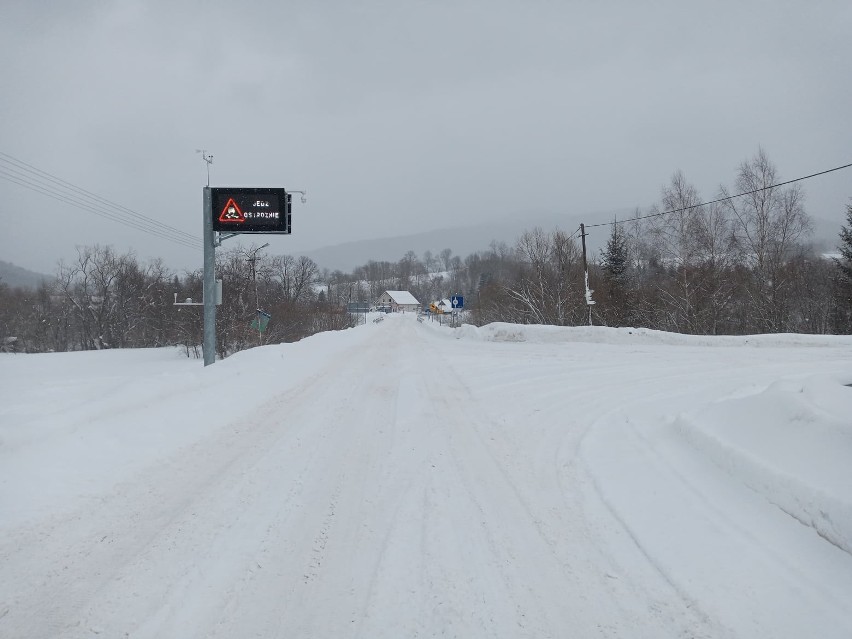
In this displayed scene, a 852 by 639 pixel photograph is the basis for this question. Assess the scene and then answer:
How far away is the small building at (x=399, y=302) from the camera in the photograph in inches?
6407

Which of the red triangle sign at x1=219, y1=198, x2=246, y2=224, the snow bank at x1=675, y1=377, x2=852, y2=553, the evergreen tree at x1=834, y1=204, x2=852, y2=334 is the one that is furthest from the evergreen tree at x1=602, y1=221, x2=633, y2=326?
the snow bank at x1=675, y1=377, x2=852, y2=553

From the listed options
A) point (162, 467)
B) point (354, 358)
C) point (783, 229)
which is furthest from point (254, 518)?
point (783, 229)

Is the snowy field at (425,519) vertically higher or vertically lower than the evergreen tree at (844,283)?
lower

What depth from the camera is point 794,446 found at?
4.62 m

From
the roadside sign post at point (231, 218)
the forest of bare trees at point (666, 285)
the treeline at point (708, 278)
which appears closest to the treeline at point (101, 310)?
the forest of bare trees at point (666, 285)

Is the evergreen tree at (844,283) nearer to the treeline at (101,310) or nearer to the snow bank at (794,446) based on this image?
the snow bank at (794,446)

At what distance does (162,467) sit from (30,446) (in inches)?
65.1

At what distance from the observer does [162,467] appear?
17.3 feet

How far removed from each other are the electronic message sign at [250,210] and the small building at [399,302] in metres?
144

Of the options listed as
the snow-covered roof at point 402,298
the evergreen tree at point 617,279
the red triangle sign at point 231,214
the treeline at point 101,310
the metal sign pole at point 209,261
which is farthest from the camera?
the snow-covered roof at point 402,298

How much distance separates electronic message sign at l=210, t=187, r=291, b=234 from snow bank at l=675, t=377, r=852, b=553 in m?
12.8

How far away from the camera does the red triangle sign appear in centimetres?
1441

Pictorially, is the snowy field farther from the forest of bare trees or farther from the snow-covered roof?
the snow-covered roof

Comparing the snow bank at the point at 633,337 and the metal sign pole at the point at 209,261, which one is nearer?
the metal sign pole at the point at 209,261
